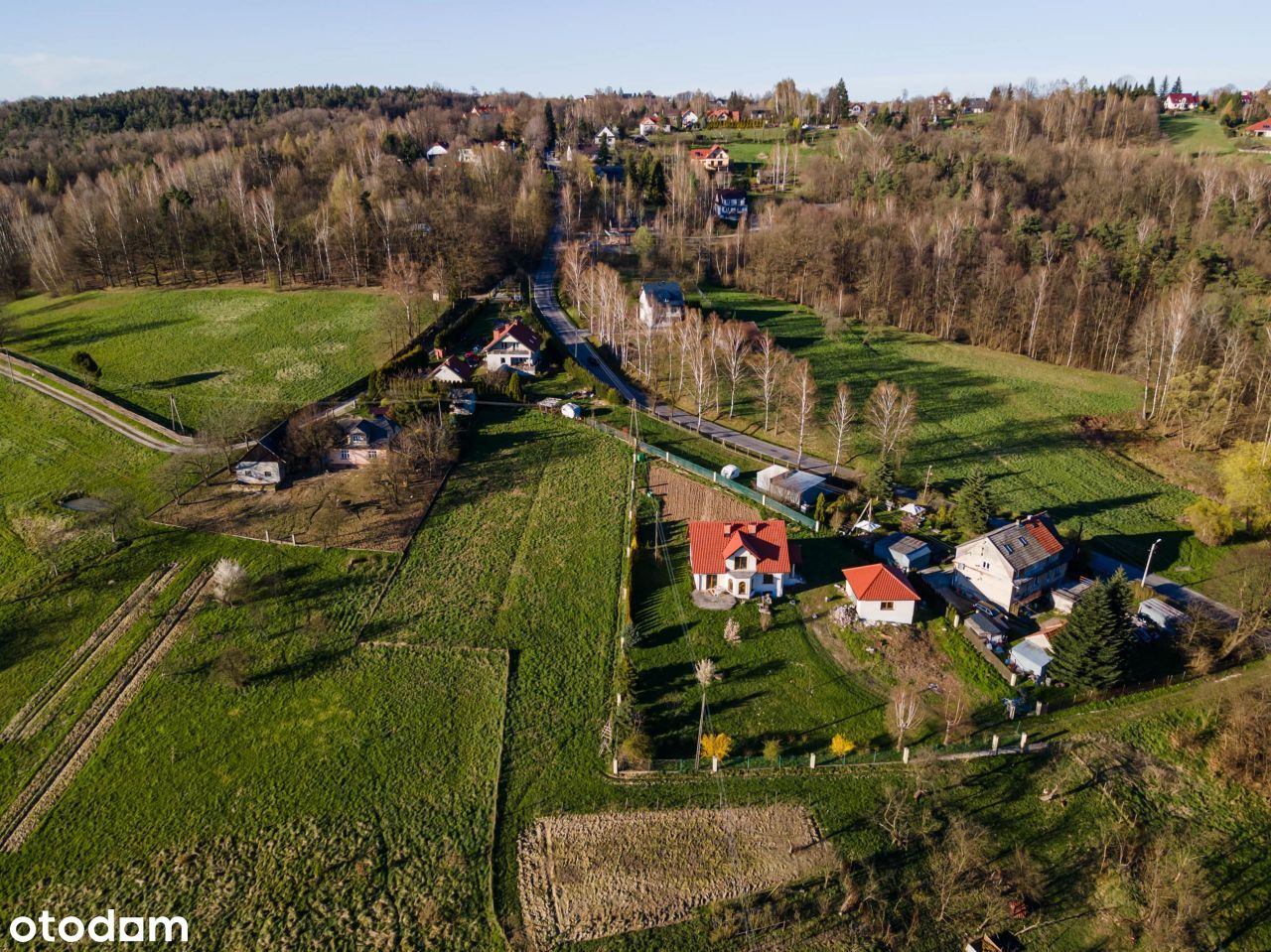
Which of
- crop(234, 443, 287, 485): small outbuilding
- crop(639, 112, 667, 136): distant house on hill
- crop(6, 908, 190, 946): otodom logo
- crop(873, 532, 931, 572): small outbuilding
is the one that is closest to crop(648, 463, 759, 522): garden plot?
crop(873, 532, 931, 572): small outbuilding

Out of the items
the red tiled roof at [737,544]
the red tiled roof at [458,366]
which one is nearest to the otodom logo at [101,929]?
the red tiled roof at [737,544]

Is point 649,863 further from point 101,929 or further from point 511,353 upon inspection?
point 511,353

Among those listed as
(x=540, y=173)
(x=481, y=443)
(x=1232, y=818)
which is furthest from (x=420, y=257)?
(x=1232, y=818)

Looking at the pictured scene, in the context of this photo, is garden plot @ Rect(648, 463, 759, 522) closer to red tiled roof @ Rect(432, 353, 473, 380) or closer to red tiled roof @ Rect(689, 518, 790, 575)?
red tiled roof @ Rect(689, 518, 790, 575)

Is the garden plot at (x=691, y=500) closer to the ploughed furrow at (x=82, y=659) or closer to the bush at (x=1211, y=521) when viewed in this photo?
the bush at (x=1211, y=521)

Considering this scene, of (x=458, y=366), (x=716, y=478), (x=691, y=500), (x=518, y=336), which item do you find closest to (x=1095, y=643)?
(x=691, y=500)

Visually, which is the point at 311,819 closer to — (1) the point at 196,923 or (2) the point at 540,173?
(1) the point at 196,923
